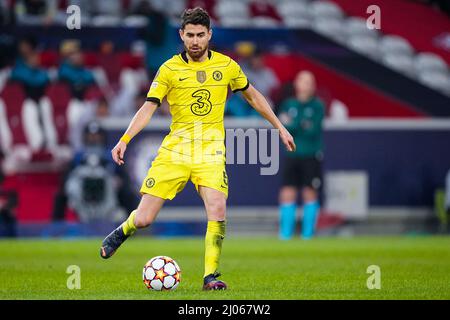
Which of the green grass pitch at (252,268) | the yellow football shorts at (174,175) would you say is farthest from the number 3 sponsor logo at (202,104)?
the green grass pitch at (252,268)

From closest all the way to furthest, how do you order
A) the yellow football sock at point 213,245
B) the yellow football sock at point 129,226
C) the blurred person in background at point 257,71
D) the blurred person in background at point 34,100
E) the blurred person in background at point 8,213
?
the yellow football sock at point 213,245 → the yellow football sock at point 129,226 → the blurred person in background at point 8,213 → the blurred person in background at point 34,100 → the blurred person in background at point 257,71

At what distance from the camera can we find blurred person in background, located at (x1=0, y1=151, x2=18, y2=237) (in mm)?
18547

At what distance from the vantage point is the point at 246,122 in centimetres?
1930

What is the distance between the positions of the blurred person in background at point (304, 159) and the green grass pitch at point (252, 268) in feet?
1.52

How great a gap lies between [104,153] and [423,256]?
21.7 ft

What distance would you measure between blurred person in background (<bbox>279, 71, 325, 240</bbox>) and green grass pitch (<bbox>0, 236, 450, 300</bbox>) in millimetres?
463

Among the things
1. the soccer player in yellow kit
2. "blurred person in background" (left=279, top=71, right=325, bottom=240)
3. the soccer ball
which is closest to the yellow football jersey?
the soccer player in yellow kit

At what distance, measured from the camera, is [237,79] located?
10.0 m

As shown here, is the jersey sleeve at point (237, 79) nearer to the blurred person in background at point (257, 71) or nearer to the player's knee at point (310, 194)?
the player's knee at point (310, 194)

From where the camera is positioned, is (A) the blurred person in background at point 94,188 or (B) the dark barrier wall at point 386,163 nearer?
(A) the blurred person in background at point 94,188

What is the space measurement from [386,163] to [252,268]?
7885mm

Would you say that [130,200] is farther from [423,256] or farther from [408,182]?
[423,256]

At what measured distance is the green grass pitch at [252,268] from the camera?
951 cm
